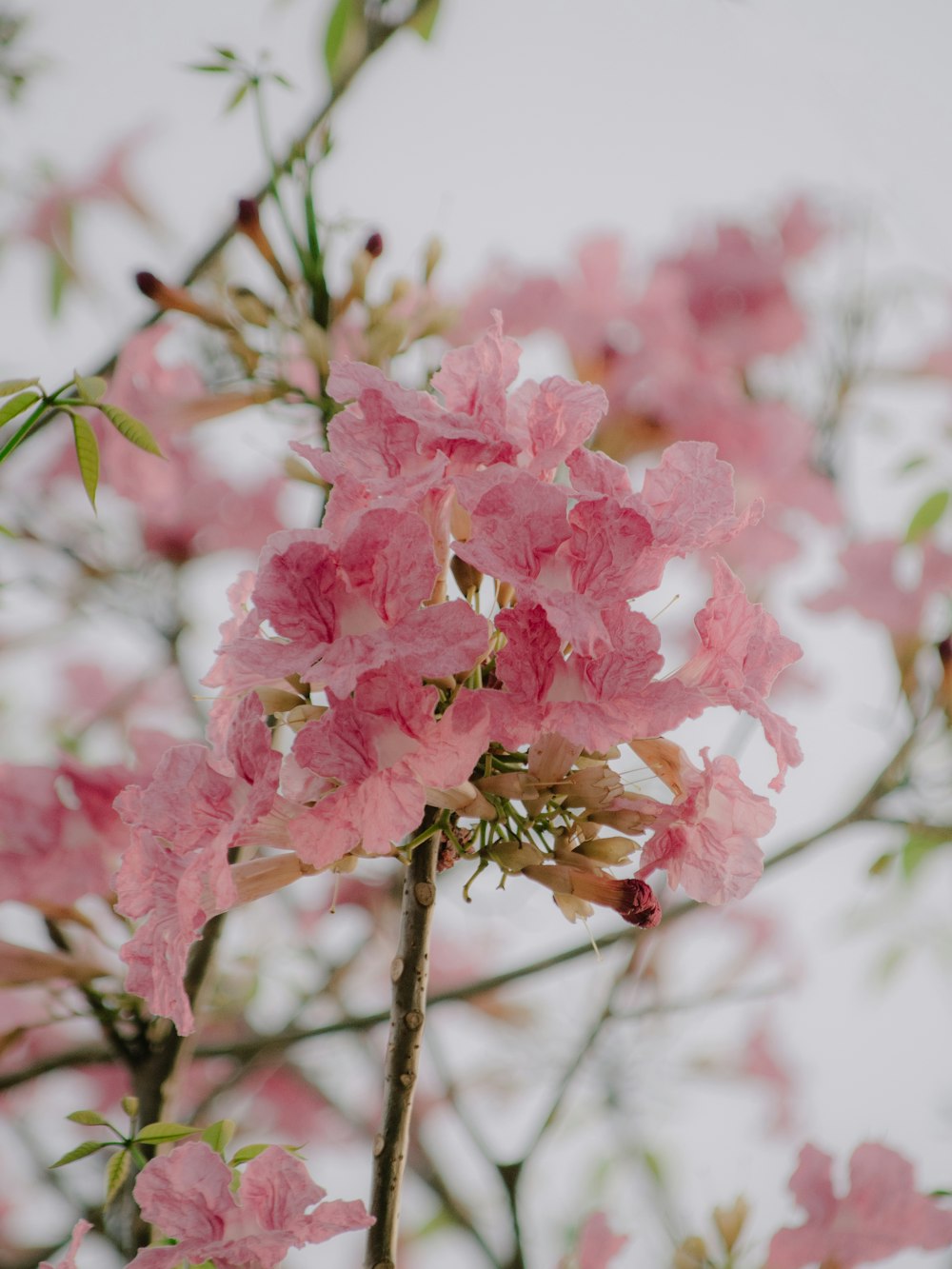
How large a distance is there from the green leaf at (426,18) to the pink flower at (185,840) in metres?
0.85

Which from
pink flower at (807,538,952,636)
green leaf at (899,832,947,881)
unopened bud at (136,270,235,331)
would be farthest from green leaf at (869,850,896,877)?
unopened bud at (136,270,235,331)

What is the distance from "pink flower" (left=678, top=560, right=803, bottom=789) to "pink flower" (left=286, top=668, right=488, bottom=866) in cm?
15

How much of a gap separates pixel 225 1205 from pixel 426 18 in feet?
3.60

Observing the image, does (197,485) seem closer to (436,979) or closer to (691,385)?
(691,385)

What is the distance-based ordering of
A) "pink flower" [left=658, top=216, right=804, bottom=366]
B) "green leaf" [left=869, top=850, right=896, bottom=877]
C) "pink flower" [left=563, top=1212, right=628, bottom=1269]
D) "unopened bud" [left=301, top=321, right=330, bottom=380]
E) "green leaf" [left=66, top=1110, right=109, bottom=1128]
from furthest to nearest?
"pink flower" [left=658, top=216, right=804, bottom=366] → "green leaf" [left=869, top=850, right=896, bottom=877] → "unopened bud" [left=301, top=321, right=330, bottom=380] → "pink flower" [left=563, top=1212, right=628, bottom=1269] → "green leaf" [left=66, top=1110, right=109, bottom=1128]

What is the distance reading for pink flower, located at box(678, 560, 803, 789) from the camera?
68 cm

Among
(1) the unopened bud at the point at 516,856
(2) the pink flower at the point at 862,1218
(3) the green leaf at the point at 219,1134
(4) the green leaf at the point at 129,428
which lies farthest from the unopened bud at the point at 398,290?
(2) the pink flower at the point at 862,1218

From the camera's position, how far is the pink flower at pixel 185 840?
638 millimetres

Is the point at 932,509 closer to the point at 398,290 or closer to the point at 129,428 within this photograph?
the point at 398,290

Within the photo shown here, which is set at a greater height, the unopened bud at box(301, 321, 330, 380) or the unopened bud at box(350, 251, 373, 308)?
the unopened bud at box(350, 251, 373, 308)

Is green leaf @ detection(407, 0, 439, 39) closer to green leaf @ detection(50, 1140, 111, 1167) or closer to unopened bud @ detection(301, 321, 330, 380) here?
unopened bud @ detection(301, 321, 330, 380)

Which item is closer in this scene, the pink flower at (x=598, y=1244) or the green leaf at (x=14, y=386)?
the green leaf at (x=14, y=386)

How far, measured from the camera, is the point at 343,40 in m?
1.21

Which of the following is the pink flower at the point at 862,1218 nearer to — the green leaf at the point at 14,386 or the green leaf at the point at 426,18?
the green leaf at the point at 14,386
